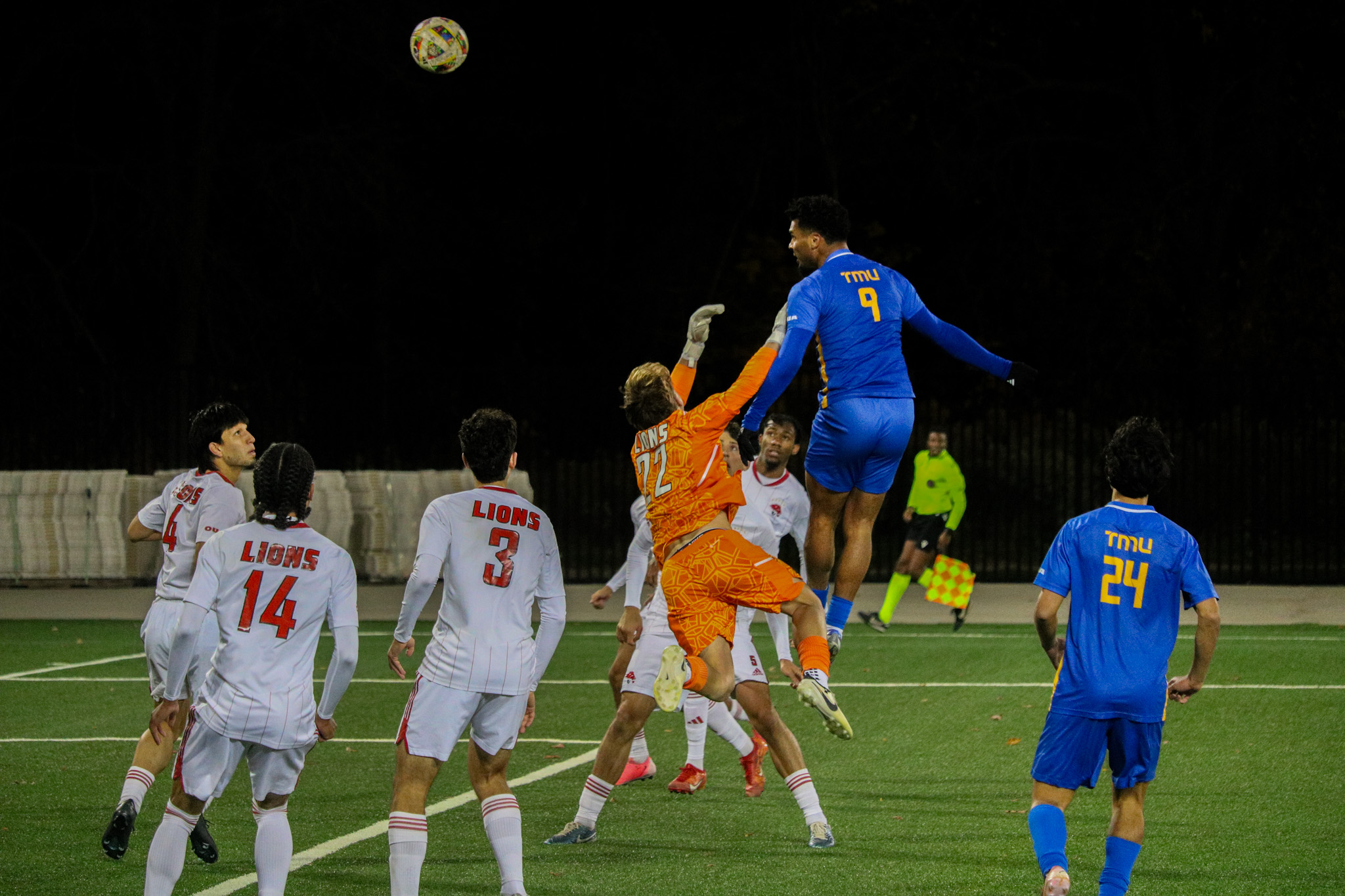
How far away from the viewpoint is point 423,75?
31.9 m

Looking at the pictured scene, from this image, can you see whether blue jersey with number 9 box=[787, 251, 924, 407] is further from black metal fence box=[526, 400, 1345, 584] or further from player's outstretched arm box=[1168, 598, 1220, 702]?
black metal fence box=[526, 400, 1345, 584]

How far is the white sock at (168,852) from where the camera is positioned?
6.14 meters

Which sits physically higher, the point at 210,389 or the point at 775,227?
the point at 775,227

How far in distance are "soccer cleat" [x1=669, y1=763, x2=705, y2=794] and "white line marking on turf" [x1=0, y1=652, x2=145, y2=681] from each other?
24.0 ft

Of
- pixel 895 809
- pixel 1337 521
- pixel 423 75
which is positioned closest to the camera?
pixel 895 809

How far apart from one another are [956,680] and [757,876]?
23.3ft

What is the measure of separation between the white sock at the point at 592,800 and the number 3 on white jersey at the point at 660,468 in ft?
6.01

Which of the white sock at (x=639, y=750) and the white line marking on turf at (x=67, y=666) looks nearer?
the white sock at (x=639, y=750)

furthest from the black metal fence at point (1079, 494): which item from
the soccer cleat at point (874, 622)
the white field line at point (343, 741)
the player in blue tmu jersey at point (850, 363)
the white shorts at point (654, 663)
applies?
the player in blue tmu jersey at point (850, 363)

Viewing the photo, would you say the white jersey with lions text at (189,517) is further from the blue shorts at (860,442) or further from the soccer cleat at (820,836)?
the soccer cleat at (820,836)

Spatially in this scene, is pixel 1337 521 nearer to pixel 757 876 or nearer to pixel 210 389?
pixel 210 389

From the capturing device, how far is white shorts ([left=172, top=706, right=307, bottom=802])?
244 inches

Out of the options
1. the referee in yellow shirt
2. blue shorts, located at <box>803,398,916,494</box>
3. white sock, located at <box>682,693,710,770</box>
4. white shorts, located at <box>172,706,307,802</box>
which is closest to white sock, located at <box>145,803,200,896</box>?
white shorts, located at <box>172,706,307,802</box>

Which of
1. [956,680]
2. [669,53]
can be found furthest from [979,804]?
[669,53]
